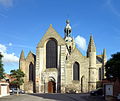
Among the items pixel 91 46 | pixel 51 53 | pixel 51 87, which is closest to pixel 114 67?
pixel 91 46

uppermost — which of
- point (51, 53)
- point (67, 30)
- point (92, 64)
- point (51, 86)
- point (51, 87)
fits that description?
point (67, 30)

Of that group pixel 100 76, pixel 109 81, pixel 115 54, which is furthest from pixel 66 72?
pixel 115 54

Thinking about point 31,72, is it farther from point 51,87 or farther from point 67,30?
point 67,30

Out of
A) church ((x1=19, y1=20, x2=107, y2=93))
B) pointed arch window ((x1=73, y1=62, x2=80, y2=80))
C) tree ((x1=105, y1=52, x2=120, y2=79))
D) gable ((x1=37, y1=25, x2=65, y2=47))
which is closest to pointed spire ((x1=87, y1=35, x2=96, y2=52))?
church ((x1=19, y1=20, x2=107, y2=93))

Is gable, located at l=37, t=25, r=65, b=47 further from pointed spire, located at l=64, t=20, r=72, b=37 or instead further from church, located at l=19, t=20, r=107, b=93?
pointed spire, located at l=64, t=20, r=72, b=37

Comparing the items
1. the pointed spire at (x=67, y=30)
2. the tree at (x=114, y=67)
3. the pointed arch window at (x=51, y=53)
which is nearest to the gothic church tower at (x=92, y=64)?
the pointed arch window at (x=51, y=53)

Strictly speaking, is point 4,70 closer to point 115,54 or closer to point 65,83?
point 65,83

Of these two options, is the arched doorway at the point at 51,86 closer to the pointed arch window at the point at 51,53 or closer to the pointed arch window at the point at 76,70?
the pointed arch window at the point at 51,53

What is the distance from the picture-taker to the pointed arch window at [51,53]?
47.3 meters

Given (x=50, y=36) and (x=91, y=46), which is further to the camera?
(x=50, y=36)

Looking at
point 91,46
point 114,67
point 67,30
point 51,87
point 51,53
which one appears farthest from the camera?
point 67,30

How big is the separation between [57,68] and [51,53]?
3887mm

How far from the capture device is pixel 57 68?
46.5 metres

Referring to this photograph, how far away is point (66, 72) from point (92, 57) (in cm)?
676
